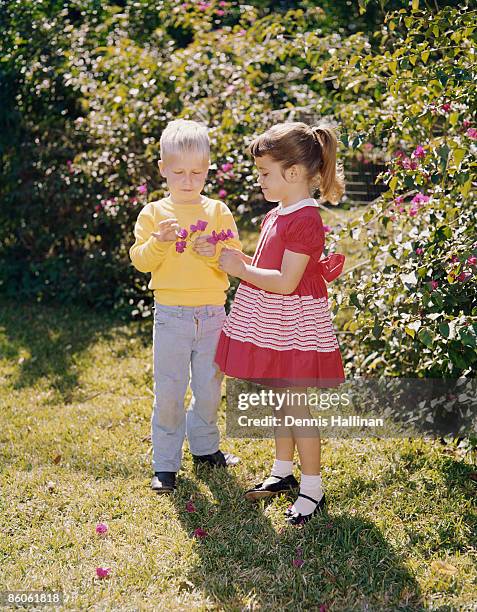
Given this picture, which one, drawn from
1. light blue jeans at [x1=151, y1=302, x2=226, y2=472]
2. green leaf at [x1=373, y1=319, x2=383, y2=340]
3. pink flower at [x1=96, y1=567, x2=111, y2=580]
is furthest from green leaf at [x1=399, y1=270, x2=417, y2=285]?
pink flower at [x1=96, y1=567, x2=111, y2=580]

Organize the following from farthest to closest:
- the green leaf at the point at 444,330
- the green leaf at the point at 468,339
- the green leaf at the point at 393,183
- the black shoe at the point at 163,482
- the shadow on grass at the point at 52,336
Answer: the shadow on grass at the point at 52,336
the black shoe at the point at 163,482
the green leaf at the point at 393,183
the green leaf at the point at 444,330
the green leaf at the point at 468,339

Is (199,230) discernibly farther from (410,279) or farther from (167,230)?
(410,279)

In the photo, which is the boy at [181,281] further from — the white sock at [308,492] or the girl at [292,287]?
the white sock at [308,492]

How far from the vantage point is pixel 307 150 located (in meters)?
2.75

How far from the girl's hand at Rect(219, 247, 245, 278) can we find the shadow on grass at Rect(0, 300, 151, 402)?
1.73 m

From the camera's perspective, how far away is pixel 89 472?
3.31m

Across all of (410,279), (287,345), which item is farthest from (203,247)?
(410,279)

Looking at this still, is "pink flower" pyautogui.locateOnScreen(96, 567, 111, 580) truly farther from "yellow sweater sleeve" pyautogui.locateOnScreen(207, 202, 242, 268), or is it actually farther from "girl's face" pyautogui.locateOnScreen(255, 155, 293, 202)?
"girl's face" pyautogui.locateOnScreen(255, 155, 293, 202)

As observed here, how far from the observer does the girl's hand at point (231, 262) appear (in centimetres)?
278

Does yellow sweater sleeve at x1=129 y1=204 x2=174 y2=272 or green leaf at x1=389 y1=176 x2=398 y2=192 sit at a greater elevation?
green leaf at x1=389 y1=176 x2=398 y2=192

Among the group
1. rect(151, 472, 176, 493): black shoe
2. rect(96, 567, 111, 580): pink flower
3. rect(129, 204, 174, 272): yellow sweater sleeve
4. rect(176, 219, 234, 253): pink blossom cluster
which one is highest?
rect(176, 219, 234, 253): pink blossom cluster

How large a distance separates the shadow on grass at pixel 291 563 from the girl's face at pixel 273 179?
46.1 inches

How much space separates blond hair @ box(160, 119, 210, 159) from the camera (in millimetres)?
2850

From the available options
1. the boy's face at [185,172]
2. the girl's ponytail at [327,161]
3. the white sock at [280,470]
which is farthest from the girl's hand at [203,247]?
the white sock at [280,470]
